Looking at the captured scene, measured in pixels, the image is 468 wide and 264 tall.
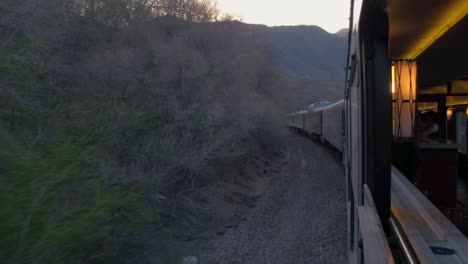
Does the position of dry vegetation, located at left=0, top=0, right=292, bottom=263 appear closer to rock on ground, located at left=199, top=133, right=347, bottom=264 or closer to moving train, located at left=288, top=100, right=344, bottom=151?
rock on ground, located at left=199, top=133, right=347, bottom=264

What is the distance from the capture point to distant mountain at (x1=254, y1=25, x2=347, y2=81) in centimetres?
13538

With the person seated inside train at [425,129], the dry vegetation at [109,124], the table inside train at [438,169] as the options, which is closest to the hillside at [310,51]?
the dry vegetation at [109,124]

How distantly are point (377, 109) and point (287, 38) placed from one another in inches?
6364

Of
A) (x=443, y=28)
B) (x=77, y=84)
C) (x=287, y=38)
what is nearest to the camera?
(x=443, y=28)

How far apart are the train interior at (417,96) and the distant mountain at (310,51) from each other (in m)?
118

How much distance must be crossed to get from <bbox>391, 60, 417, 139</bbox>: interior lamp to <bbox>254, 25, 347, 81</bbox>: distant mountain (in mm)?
118886

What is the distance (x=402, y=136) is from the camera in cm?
694

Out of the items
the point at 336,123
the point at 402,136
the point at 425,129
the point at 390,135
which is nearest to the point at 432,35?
the point at 402,136

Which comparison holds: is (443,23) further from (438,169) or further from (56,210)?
(56,210)

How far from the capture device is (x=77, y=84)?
13039mm

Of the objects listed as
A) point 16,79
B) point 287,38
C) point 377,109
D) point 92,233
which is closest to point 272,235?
point 16,79

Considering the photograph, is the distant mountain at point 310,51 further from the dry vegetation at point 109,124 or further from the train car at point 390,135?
the train car at point 390,135

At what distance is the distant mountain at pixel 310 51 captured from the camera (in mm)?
135375

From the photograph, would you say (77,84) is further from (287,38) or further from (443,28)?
(287,38)
